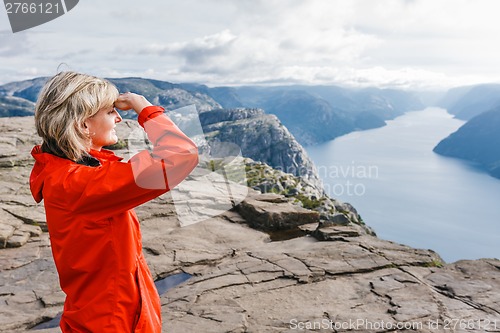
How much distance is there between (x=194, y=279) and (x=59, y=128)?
9097mm

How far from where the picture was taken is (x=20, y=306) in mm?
9961

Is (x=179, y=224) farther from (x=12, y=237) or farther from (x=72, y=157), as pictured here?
(x=72, y=157)

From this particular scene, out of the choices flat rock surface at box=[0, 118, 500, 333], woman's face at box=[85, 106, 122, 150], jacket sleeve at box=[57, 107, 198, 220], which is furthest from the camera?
flat rock surface at box=[0, 118, 500, 333]

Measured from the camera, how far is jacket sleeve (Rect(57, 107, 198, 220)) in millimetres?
2797

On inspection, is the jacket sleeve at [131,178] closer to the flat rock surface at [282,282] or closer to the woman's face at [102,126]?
the woman's face at [102,126]

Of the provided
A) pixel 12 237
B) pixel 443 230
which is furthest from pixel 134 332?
pixel 443 230

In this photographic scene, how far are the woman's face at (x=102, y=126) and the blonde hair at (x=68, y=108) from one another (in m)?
0.06

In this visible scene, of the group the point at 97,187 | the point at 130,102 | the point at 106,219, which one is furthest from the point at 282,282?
the point at 97,187

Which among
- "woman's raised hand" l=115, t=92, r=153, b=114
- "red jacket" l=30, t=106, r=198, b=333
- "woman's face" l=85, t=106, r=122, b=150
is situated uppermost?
"woman's raised hand" l=115, t=92, r=153, b=114

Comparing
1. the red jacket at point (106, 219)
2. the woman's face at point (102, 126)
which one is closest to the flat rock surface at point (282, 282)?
the red jacket at point (106, 219)

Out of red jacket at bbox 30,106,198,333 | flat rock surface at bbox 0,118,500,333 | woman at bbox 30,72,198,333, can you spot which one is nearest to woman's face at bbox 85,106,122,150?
woman at bbox 30,72,198,333

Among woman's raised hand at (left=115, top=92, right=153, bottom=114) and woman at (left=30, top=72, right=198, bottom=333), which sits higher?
woman's raised hand at (left=115, top=92, right=153, bottom=114)

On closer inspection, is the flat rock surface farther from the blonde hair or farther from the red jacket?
the blonde hair

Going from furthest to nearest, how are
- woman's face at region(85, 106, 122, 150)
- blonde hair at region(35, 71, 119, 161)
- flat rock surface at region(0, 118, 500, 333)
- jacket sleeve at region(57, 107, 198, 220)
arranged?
flat rock surface at region(0, 118, 500, 333)
woman's face at region(85, 106, 122, 150)
blonde hair at region(35, 71, 119, 161)
jacket sleeve at region(57, 107, 198, 220)
